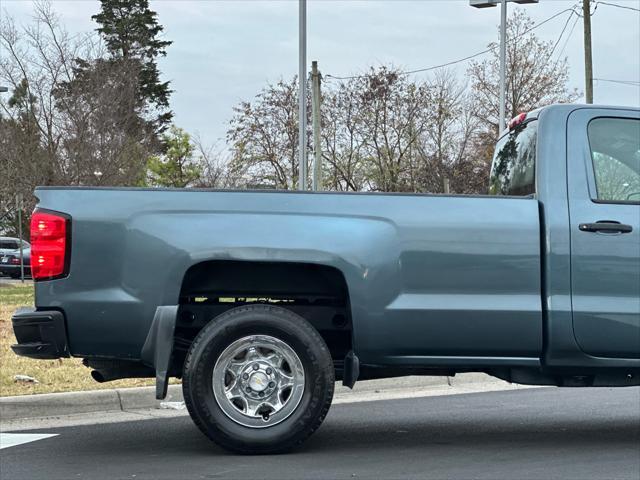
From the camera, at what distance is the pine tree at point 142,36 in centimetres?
6056

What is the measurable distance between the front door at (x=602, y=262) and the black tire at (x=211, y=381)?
153cm

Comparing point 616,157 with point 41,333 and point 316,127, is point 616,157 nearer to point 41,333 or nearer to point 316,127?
point 41,333

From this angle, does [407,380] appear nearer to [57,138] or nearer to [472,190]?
[57,138]

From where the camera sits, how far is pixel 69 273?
5902 millimetres

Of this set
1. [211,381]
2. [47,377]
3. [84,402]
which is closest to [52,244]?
[211,381]

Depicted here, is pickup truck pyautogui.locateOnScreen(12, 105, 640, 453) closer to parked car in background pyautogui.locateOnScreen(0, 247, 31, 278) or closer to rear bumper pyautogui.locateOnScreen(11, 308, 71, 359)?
rear bumper pyautogui.locateOnScreen(11, 308, 71, 359)

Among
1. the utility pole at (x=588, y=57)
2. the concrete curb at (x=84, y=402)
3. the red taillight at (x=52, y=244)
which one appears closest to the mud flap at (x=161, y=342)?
the red taillight at (x=52, y=244)

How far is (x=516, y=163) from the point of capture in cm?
679

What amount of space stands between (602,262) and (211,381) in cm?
237

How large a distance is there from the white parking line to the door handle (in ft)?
12.2

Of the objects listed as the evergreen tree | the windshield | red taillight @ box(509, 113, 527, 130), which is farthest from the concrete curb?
the evergreen tree

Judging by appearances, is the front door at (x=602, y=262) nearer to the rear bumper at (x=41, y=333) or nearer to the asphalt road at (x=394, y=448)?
the asphalt road at (x=394, y=448)

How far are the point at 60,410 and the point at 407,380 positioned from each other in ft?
10.2

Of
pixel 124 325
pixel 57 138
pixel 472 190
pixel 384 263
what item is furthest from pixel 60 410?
pixel 472 190
